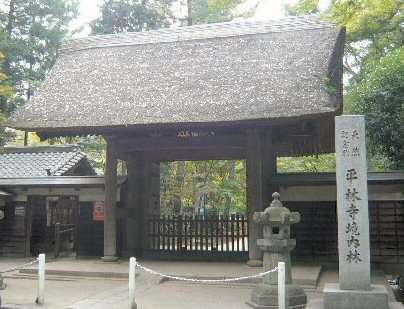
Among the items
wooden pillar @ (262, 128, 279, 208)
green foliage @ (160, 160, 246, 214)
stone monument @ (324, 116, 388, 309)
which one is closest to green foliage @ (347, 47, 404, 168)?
wooden pillar @ (262, 128, 279, 208)

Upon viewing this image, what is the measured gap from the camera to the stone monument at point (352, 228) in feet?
22.9

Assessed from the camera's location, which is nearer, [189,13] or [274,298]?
[274,298]

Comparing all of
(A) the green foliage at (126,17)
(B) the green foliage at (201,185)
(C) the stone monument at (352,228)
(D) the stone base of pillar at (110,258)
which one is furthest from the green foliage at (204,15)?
(C) the stone monument at (352,228)

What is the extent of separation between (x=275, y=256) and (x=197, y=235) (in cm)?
577

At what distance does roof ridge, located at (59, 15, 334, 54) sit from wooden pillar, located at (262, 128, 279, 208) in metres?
3.85

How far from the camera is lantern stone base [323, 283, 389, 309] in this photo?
22.6 ft

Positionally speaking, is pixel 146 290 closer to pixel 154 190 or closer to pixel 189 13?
pixel 154 190

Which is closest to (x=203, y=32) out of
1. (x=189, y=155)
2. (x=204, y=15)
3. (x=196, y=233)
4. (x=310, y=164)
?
(x=189, y=155)

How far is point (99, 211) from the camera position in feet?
46.5

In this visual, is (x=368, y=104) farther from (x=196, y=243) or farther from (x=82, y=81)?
(x=82, y=81)

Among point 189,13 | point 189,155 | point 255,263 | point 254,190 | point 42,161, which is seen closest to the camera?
point 255,263

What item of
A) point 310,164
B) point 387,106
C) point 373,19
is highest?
point 373,19

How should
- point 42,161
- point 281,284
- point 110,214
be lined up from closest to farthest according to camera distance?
point 281,284 → point 110,214 → point 42,161

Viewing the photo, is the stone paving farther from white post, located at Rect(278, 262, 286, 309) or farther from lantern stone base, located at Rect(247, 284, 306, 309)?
white post, located at Rect(278, 262, 286, 309)
